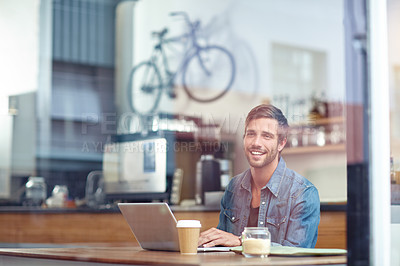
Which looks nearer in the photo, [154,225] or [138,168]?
[154,225]

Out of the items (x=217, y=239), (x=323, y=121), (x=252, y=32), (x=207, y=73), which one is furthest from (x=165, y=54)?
(x=217, y=239)

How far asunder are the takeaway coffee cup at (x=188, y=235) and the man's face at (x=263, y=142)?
14.7 inches

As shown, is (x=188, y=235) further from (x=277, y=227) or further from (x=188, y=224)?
(x=277, y=227)

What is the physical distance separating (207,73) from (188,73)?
18 cm

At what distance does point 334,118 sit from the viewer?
224 inches

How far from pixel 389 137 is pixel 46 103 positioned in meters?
4.80

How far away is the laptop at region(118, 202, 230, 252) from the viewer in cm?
174

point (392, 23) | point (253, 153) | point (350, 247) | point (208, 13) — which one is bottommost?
point (350, 247)

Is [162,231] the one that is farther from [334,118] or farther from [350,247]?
[334,118]

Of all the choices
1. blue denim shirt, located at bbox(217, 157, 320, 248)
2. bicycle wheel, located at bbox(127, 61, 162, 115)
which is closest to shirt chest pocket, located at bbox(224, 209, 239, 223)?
blue denim shirt, located at bbox(217, 157, 320, 248)

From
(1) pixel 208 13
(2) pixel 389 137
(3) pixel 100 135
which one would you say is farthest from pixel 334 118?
(2) pixel 389 137

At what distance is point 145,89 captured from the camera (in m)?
5.82

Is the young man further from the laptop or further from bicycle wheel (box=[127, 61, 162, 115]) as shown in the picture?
bicycle wheel (box=[127, 61, 162, 115])

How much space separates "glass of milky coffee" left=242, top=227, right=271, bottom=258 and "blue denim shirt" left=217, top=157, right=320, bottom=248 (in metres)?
0.21
